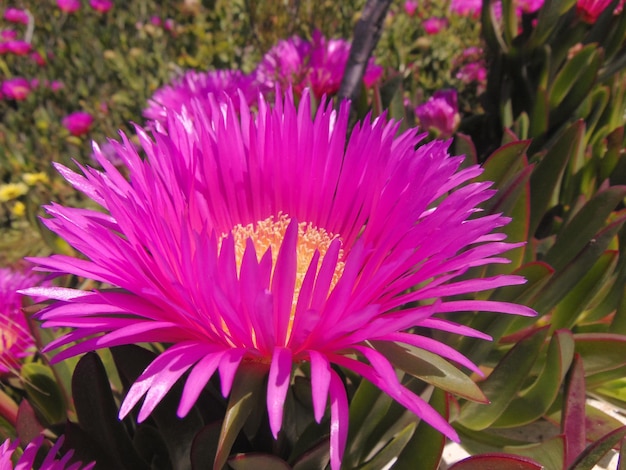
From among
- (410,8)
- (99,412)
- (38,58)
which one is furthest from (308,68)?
(38,58)

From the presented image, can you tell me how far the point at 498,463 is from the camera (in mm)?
483

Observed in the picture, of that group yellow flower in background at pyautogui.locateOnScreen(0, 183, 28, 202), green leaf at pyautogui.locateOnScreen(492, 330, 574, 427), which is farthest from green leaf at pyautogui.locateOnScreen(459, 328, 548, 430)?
yellow flower in background at pyautogui.locateOnScreen(0, 183, 28, 202)

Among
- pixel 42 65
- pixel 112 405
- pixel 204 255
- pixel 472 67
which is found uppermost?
pixel 204 255

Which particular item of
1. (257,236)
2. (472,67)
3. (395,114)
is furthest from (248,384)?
(472,67)

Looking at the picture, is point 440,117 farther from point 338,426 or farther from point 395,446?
point 338,426

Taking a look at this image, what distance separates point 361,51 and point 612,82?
2.05ft

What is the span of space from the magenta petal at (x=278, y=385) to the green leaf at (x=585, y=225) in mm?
527

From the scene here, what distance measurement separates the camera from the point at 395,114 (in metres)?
0.92

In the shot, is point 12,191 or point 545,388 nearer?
point 545,388

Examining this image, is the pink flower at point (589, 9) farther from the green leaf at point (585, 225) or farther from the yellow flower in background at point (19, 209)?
the yellow flower in background at point (19, 209)

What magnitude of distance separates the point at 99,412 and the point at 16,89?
6.87 ft

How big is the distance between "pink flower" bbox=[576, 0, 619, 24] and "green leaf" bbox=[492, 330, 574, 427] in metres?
0.80

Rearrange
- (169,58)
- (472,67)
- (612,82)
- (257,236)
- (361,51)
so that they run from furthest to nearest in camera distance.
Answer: (169,58) < (472,67) < (612,82) < (361,51) < (257,236)

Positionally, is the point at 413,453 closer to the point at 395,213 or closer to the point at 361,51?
the point at 395,213
